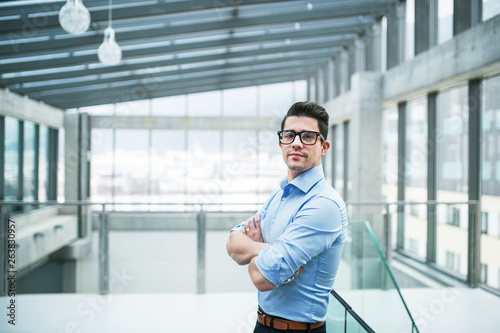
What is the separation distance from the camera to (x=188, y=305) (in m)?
4.58

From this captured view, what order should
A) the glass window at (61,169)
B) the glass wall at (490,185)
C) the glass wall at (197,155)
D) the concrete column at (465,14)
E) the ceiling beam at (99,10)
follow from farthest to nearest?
the glass wall at (197,155) → the glass window at (61,169) → the ceiling beam at (99,10) → the concrete column at (465,14) → the glass wall at (490,185)

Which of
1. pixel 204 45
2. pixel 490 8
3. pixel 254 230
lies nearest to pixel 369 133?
pixel 490 8

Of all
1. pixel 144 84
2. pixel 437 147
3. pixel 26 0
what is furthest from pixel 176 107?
pixel 437 147

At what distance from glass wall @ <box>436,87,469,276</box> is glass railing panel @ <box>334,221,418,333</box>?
1617 mm

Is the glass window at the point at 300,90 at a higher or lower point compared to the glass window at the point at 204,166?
higher

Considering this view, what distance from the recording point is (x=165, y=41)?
8820mm

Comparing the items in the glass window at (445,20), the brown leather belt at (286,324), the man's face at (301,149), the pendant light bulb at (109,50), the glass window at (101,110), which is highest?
the glass window at (445,20)

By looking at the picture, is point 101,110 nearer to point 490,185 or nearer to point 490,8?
point 490,8

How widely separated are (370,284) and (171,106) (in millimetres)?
11996

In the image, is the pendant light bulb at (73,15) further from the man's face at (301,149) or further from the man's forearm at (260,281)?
the man's forearm at (260,281)

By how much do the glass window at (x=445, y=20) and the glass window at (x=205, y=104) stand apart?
951 cm

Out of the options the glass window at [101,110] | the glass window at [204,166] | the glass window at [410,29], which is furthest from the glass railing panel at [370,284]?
the glass window at [101,110]

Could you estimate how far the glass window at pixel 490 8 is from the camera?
532 cm

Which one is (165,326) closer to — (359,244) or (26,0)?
(359,244)
